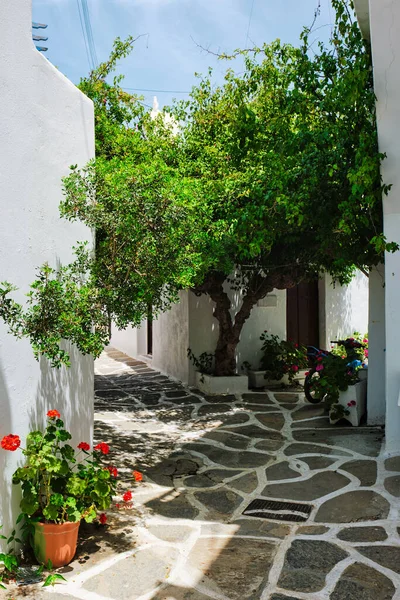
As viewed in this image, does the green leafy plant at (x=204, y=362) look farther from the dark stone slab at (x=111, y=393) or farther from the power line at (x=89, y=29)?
the power line at (x=89, y=29)

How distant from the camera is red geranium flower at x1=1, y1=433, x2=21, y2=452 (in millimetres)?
3840

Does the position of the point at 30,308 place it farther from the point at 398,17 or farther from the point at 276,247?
the point at 276,247

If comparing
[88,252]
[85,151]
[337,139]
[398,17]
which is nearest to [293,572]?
[88,252]

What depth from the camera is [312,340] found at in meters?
14.7

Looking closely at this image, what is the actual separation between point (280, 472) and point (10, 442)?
11.8 ft

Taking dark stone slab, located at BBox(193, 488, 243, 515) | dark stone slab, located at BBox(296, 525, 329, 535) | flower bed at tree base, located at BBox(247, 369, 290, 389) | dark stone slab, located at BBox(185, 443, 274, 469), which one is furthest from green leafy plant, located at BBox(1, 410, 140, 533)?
flower bed at tree base, located at BBox(247, 369, 290, 389)

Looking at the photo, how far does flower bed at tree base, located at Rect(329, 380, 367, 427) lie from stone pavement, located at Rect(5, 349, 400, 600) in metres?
0.26

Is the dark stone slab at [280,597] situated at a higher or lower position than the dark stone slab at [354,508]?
lower

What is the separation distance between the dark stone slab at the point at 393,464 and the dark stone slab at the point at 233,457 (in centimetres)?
139

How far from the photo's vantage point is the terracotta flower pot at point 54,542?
13.5 ft

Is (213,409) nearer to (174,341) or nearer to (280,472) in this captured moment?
(280,472)

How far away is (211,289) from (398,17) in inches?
242

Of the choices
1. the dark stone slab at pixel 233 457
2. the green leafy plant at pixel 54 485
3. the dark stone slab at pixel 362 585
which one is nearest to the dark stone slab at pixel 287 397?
the dark stone slab at pixel 233 457

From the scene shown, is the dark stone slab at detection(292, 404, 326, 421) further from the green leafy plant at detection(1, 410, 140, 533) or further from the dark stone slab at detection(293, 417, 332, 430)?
the green leafy plant at detection(1, 410, 140, 533)
